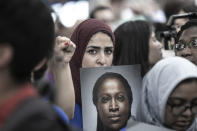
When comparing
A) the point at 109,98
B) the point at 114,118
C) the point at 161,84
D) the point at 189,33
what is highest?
the point at 189,33

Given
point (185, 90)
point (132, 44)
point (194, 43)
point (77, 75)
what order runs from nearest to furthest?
point (185, 90) → point (194, 43) → point (77, 75) → point (132, 44)

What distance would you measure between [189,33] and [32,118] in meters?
1.40

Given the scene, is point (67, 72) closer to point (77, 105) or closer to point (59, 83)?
point (59, 83)

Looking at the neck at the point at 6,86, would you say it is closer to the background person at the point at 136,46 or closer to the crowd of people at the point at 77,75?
the crowd of people at the point at 77,75

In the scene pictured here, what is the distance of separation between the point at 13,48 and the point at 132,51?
76.4 inches

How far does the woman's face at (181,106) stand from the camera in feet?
4.94

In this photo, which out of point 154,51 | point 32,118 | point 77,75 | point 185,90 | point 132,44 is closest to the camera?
point 32,118

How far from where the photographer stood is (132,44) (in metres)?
2.95

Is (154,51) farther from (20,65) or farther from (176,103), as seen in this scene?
(20,65)

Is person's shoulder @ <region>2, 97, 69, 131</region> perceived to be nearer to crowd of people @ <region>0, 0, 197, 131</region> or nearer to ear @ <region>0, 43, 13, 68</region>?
crowd of people @ <region>0, 0, 197, 131</region>

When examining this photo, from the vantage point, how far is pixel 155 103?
5.04ft

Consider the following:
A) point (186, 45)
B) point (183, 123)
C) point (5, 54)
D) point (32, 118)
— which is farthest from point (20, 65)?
point (186, 45)

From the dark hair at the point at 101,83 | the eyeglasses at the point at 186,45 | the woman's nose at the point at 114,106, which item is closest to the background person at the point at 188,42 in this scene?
the eyeglasses at the point at 186,45

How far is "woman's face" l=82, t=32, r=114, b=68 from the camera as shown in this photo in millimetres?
2379
